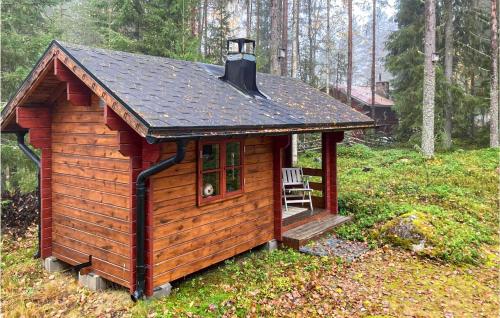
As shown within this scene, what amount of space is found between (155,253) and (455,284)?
16.3 feet

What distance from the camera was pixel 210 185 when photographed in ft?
20.2

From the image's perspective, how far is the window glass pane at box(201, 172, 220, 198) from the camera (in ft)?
19.9

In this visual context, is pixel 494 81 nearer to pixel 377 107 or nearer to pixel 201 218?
pixel 377 107

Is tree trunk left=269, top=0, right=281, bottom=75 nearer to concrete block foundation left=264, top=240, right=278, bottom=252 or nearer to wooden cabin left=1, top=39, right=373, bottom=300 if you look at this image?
wooden cabin left=1, top=39, right=373, bottom=300

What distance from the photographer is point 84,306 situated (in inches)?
211

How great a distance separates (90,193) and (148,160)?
1545 mm

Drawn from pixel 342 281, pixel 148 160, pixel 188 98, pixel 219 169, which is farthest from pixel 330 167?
pixel 148 160

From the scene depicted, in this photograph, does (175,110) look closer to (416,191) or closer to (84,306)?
(84,306)

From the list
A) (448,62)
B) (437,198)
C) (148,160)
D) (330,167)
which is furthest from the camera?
(448,62)

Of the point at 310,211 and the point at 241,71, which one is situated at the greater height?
the point at 241,71

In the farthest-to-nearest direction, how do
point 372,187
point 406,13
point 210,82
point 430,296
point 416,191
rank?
point 406,13, point 372,187, point 416,191, point 210,82, point 430,296

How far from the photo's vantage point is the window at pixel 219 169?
597cm

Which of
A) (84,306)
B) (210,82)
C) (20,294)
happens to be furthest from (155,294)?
(210,82)

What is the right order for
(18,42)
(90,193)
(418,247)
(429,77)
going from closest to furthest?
(90,193) → (418,247) → (18,42) → (429,77)
